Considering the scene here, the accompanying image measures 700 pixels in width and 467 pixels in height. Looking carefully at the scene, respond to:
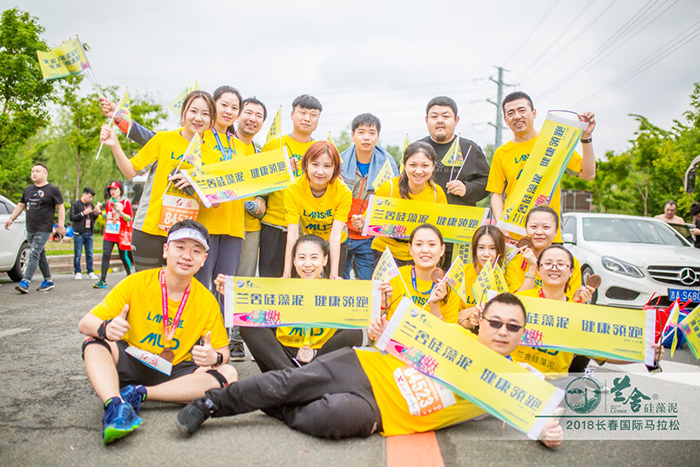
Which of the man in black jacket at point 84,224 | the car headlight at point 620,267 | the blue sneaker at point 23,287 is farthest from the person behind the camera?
the man in black jacket at point 84,224

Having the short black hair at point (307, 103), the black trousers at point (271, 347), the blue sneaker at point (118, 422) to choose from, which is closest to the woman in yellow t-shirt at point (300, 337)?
the black trousers at point (271, 347)

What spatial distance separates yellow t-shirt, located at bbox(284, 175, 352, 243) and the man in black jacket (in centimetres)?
717

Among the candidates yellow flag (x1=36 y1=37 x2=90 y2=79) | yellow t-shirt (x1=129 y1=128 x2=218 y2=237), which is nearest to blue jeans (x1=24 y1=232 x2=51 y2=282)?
yellow flag (x1=36 y1=37 x2=90 y2=79)

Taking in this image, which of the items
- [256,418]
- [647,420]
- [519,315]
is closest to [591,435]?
[647,420]

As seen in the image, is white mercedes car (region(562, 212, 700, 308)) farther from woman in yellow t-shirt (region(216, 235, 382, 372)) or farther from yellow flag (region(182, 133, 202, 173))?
yellow flag (region(182, 133, 202, 173))

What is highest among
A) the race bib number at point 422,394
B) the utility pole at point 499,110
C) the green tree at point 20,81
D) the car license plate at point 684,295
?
the utility pole at point 499,110

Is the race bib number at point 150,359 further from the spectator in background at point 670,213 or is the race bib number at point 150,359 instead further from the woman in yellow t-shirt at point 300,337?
the spectator in background at point 670,213

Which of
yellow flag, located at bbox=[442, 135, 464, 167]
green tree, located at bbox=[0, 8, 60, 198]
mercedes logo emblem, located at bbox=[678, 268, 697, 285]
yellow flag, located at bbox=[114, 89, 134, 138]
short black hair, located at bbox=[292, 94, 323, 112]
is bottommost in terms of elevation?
mercedes logo emblem, located at bbox=[678, 268, 697, 285]

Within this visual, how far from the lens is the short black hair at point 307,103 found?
14.7ft

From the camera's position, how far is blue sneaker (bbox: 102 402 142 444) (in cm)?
238

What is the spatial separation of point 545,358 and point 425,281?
3.07ft

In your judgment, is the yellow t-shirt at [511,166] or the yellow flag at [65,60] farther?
the yellow t-shirt at [511,166]

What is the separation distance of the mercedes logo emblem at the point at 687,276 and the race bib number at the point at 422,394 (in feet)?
16.8

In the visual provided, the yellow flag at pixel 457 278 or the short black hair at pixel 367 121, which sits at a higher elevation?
the short black hair at pixel 367 121
